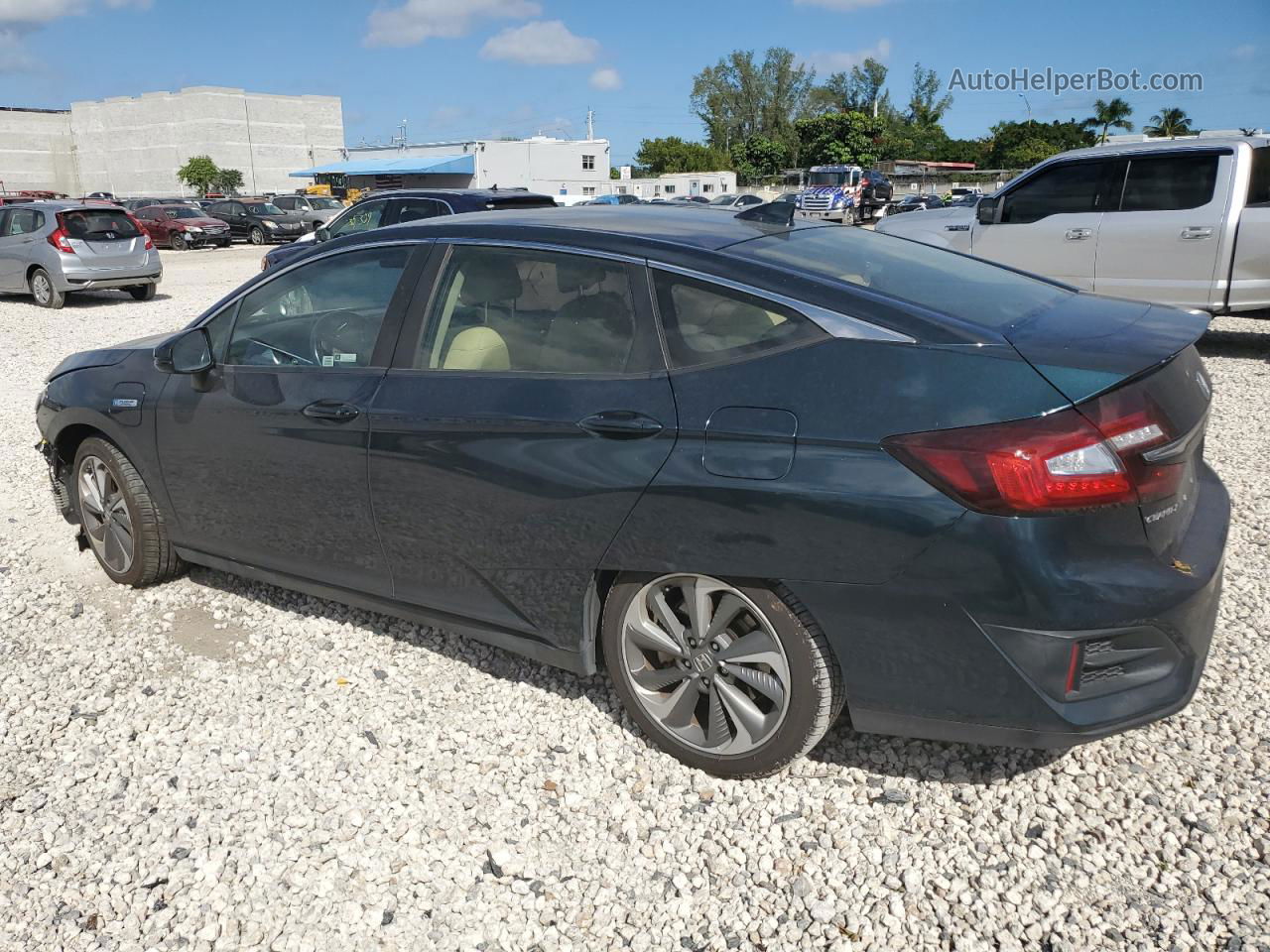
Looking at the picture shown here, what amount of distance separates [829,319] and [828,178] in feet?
145

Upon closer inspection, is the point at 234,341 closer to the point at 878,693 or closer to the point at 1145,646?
the point at 878,693

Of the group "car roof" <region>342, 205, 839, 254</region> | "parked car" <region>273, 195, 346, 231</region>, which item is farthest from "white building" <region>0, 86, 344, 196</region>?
"car roof" <region>342, 205, 839, 254</region>

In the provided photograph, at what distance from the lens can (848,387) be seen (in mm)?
2547

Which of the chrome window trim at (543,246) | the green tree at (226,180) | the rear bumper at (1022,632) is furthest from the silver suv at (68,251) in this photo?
the green tree at (226,180)

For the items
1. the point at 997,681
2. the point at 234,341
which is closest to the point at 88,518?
the point at 234,341

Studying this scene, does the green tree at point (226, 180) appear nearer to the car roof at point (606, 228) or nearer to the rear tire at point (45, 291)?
the rear tire at point (45, 291)

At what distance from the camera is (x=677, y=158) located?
101625 mm

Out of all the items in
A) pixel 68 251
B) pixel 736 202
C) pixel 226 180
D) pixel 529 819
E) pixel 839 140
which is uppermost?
pixel 839 140

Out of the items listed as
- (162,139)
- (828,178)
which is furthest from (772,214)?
(162,139)

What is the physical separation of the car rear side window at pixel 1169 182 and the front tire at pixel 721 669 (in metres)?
8.24

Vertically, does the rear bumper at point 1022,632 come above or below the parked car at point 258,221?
below

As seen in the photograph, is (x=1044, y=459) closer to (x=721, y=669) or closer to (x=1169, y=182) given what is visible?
(x=721, y=669)

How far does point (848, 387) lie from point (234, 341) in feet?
8.33

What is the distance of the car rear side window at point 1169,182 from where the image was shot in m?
8.92
